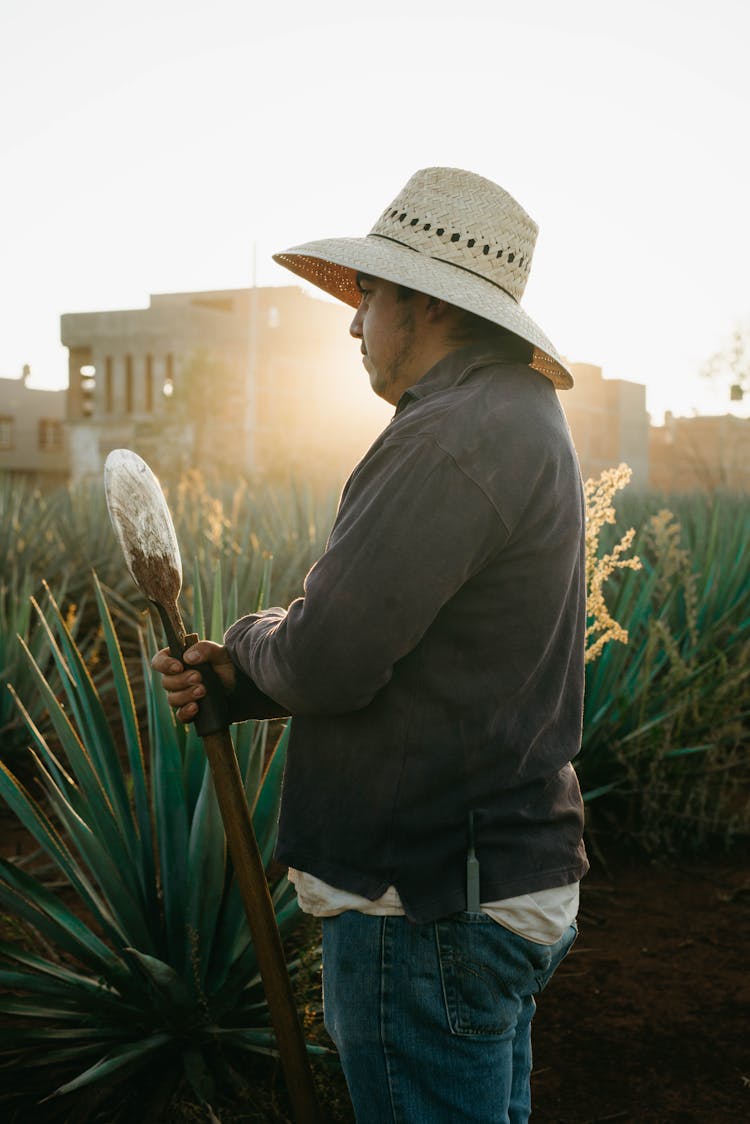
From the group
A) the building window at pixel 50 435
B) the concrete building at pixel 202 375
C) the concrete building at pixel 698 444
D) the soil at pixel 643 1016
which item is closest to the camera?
the soil at pixel 643 1016

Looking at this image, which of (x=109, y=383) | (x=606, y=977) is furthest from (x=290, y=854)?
(x=109, y=383)

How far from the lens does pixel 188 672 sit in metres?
1.56

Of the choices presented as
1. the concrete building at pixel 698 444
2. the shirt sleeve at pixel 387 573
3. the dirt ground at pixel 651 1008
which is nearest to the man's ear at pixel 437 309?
the shirt sleeve at pixel 387 573

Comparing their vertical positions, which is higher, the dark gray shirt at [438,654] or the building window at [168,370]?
the building window at [168,370]

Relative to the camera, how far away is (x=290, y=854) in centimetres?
146

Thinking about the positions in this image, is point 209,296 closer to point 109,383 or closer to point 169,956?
point 109,383

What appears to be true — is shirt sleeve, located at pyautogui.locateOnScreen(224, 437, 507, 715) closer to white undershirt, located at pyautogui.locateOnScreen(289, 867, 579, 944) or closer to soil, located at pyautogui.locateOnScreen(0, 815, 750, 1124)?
white undershirt, located at pyautogui.locateOnScreen(289, 867, 579, 944)

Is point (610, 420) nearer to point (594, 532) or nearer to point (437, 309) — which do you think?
point (594, 532)

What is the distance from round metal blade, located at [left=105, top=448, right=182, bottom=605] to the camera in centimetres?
159

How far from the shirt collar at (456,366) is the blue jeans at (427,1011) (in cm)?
67

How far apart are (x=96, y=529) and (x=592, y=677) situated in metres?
5.38

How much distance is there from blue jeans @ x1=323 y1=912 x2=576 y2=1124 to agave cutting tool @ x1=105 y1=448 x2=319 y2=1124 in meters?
0.19

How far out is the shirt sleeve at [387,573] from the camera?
132 cm

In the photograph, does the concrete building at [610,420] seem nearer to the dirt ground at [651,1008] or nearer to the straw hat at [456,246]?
the dirt ground at [651,1008]
